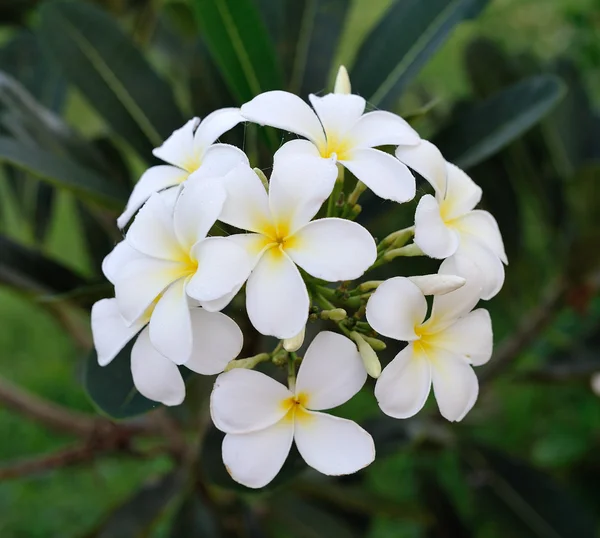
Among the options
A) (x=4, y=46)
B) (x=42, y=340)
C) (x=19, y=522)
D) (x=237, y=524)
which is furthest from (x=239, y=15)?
(x=42, y=340)

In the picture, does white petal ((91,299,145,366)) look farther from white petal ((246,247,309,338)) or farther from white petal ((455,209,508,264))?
white petal ((455,209,508,264))

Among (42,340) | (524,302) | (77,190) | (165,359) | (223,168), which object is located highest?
(223,168)

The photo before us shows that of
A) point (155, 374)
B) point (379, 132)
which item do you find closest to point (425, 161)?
point (379, 132)

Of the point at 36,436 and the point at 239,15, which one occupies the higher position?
the point at 239,15

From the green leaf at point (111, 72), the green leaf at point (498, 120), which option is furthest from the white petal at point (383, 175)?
the green leaf at point (111, 72)

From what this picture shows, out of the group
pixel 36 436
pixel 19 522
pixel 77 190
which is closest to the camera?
pixel 77 190

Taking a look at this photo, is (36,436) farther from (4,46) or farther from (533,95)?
(533,95)

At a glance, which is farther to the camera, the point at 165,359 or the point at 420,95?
the point at 420,95
